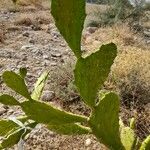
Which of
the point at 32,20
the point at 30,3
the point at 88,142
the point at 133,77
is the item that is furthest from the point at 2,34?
the point at 30,3

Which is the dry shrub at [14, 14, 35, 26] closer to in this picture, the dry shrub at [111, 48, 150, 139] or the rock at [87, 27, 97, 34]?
the rock at [87, 27, 97, 34]

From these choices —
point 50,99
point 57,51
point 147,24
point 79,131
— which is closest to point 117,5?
point 147,24

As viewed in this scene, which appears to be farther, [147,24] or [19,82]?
[147,24]

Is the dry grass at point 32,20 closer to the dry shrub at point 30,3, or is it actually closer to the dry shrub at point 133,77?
the dry shrub at point 30,3

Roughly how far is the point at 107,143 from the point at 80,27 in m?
0.47

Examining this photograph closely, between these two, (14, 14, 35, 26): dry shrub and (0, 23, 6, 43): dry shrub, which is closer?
(0, 23, 6, 43): dry shrub

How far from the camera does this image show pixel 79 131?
1.41 metres

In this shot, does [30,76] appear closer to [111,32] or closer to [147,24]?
[111,32]

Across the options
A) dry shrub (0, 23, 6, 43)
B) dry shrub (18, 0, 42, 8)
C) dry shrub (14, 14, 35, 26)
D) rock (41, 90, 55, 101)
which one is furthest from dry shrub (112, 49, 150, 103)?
dry shrub (18, 0, 42, 8)

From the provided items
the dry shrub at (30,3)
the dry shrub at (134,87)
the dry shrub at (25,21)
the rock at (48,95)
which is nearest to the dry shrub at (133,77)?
the dry shrub at (134,87)

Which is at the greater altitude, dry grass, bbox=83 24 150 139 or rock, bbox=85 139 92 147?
dry grass, bbox=83 24 150 139

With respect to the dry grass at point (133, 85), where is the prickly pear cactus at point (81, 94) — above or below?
above

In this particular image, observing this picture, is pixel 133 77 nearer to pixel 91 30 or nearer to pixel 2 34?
pixel 2 34

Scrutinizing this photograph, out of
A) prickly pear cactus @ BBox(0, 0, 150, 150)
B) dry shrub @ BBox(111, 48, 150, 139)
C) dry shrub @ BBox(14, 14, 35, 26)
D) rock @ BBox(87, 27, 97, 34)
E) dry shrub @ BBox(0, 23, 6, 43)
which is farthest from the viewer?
dry shrub @ BBox(14, 14, 35, 26)
